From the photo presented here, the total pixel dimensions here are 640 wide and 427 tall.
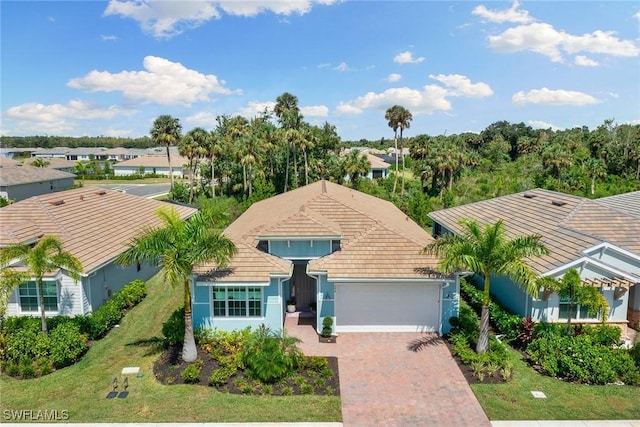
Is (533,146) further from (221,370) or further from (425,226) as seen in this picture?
(221,370)

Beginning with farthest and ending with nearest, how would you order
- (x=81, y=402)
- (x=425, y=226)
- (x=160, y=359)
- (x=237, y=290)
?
(x=425, y=226) → (x=237, y=290) → (x=160, y=359) → (x=81, y=402)

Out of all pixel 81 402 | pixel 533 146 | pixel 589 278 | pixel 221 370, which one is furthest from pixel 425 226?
pixel 533 146

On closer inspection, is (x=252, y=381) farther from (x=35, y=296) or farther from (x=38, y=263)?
(x=35, y=296)

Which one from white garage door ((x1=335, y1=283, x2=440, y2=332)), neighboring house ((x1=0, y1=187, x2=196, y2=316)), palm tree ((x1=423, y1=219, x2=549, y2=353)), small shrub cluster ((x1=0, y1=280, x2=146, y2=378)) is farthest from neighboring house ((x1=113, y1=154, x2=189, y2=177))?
palm tree ((x1=423, y1=219, x2=549, y2=353))

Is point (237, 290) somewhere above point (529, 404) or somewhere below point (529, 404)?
above

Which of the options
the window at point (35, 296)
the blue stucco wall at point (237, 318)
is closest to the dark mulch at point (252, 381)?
the blue stucco wall at point (237, 318)

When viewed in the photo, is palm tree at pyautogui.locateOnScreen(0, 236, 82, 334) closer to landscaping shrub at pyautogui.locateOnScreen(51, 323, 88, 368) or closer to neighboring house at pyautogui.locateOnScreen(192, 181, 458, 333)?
landscaping shrub at pyautogui.locateOnScreen(51, 323, 88, 368)

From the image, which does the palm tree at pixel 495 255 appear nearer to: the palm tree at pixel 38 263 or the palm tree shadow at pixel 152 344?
the palm tree shadow at pixel 152 344
